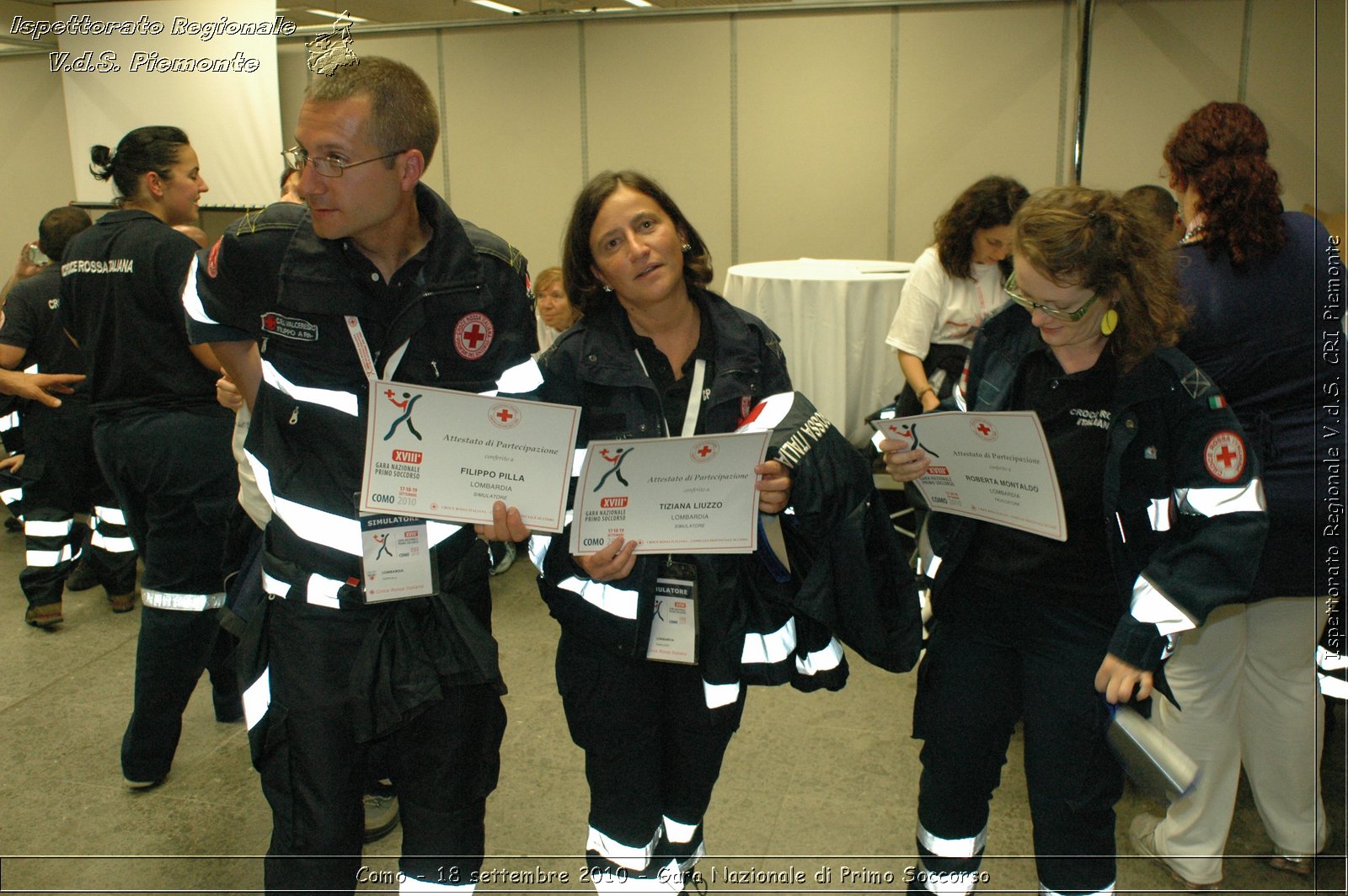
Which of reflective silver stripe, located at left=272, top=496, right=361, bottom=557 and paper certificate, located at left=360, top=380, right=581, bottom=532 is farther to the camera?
reflective silver stripe, located at left=272, top=496, right=361, bottom=557

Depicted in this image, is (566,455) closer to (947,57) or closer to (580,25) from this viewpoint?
(947,57)

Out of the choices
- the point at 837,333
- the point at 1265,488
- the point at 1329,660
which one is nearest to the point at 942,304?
the point at 837,333

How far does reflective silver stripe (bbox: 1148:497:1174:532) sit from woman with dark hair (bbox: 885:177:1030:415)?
1781 millimetres

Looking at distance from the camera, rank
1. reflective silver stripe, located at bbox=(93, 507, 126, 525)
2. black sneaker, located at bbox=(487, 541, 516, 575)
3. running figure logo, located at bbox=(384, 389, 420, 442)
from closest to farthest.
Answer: running figure logo, located at bbox=(384, 389, 420, 442)
reflective silver stripe, located at bbox=(93, 507, 126, 525)
black sneaker, located at bbox=(487, 541, 516, 575)

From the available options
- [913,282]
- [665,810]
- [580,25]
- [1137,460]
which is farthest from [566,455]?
[580,25]

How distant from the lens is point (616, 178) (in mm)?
2109

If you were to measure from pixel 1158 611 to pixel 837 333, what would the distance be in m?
3.20

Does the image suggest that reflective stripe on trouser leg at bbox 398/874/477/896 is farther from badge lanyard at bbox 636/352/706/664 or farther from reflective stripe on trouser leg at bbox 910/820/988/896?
reflective stripe on trouser leg at bbox 910/820/988/896

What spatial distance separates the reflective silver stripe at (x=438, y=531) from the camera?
190 centimetres

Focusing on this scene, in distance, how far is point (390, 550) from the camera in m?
1.84

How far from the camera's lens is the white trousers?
8.75 ft

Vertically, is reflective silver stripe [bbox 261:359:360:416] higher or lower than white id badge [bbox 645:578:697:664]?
higher

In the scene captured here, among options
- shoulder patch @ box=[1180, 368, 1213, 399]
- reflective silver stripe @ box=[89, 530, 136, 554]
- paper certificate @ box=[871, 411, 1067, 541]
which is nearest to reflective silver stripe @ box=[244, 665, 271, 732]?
paper certificate @ box=[871, 411, 1067, 541]

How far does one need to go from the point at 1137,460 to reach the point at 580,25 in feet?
24.7
